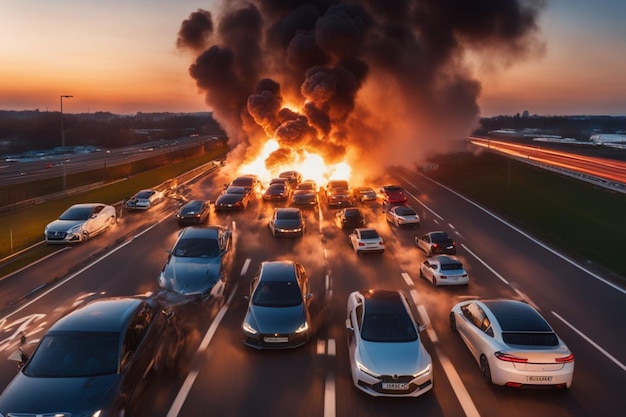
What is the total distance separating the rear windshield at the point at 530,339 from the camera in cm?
1179

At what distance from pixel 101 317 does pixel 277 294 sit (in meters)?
5.34

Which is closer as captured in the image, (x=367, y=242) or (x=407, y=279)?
(x=407, y=279)

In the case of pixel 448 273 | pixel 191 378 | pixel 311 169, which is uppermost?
pixel 311 169

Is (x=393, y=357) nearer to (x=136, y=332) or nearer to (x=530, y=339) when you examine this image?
(x=530, y=339)

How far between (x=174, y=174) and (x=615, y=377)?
5085 centimetres

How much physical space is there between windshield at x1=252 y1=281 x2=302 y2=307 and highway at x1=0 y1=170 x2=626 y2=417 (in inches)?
47.9

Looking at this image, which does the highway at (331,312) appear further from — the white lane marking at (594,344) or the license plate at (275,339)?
the license plate at (275,339)

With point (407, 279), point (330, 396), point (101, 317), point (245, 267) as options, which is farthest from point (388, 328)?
point (245, 267)

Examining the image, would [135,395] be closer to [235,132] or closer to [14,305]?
[14,305]

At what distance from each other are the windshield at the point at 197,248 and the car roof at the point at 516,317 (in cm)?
1045

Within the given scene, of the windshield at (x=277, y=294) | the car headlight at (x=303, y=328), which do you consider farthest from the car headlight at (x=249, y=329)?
the car headlight at (x=303, y=328)

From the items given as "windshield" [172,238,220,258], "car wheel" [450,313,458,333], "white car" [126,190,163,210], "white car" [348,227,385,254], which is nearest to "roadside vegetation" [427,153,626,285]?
Answer: "white car" [348,227,385,254]

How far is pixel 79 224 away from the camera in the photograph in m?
27.2

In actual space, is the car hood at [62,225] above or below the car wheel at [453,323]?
above
